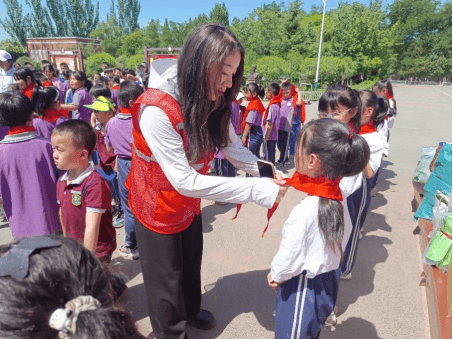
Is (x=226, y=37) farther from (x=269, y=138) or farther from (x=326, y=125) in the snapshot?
(x=269, y=138)

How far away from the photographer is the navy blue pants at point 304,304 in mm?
1654

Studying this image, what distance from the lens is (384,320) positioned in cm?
242

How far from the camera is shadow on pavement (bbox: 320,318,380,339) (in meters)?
2.28

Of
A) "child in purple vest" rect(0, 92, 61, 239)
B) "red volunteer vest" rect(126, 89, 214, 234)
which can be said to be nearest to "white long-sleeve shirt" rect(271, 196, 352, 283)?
"red volunteer vest" rect(126, 89, 214, 234)

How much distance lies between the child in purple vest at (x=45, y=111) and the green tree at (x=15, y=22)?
50.9 metres

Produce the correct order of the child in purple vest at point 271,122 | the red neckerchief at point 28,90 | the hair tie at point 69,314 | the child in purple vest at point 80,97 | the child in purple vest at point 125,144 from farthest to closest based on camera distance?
the child in purple vest at point 271,122 < the child in purple vest at point 80,97 < the red neckerchief at point 28,90 < the child in purple vest at point 125,144 < the hair tie at point 69,314

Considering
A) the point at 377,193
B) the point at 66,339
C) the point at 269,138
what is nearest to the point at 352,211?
the point at 66,339

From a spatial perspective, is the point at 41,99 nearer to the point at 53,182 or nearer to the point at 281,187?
the point at 53,182

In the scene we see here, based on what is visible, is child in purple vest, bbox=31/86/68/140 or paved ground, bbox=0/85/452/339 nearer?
paved ground, bbox=0/85/452/339

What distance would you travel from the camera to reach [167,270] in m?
1.87

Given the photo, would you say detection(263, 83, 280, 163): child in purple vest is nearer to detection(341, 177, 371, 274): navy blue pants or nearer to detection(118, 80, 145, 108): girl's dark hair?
detection(118, 80, 145, 108): girl's dark hair

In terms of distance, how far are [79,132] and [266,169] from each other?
1139mm

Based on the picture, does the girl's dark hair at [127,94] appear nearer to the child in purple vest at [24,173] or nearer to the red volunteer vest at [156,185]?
the child in purple vest at [24,173]

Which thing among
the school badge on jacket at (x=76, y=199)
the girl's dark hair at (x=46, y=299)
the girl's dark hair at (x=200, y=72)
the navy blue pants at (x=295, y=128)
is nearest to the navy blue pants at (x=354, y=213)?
the girl's dark hair at (x=200, y=72)
